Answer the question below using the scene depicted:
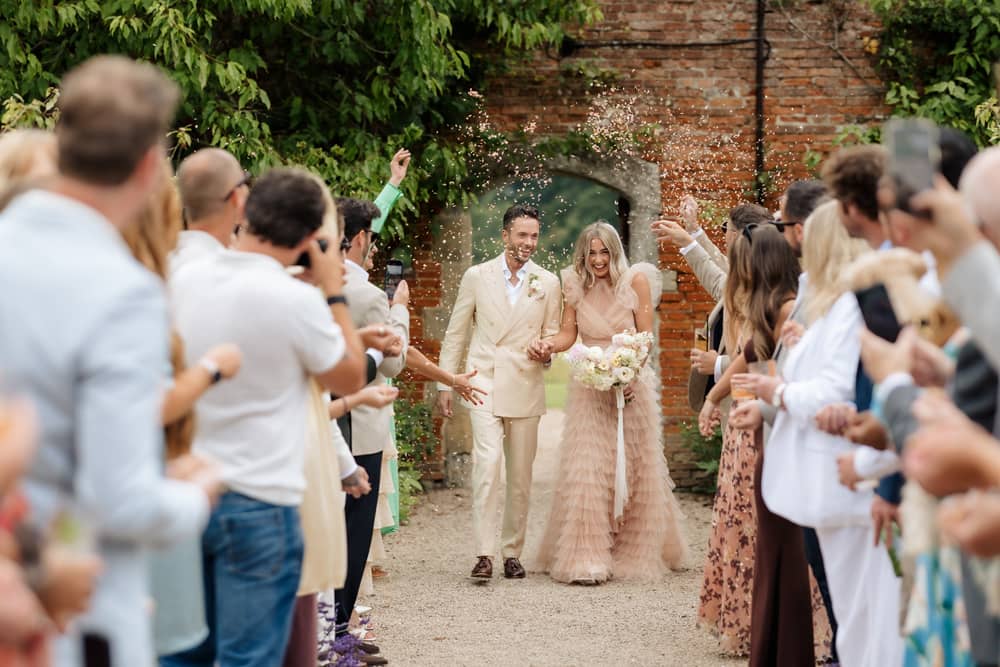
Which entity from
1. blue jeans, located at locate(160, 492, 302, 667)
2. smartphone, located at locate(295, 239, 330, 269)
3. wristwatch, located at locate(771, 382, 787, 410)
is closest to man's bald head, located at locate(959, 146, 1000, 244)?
wristwatch, located at locate(771, 382, 787, 410)

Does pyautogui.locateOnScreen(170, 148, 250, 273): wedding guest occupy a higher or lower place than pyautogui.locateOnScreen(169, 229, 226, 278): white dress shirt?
higher

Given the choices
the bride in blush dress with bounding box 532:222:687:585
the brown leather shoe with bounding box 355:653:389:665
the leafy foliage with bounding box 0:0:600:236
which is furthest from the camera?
the leafy foliage with bounding box 0:0:600:236

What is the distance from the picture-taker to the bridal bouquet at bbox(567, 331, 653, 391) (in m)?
7.55

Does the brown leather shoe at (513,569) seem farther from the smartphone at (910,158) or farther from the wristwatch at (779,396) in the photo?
the smartphone at (910,158)

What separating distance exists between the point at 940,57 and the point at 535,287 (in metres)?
4.96

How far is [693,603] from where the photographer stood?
709 cm

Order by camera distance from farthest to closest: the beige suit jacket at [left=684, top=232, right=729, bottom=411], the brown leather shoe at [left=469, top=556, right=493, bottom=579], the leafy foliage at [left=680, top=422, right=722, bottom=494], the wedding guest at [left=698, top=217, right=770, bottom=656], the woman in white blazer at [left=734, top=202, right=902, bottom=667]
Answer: the leafy foliage at [left=680, top=422, right=722, bottom=494], the brown leather shoe at [left=469, top=556, right=493, bottom=579], the beige suit jacket at [left=684, top=232, right=729, bottom=411], the wedding guest at [left=698, top=217, right=770, bottom=656], the woman in white blazer at [left=734, top=202, right=902, bottom=667]

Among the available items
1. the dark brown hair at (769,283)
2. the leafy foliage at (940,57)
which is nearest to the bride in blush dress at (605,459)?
the dark brown hair at (769,283)

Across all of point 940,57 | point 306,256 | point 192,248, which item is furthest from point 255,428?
point 940,57

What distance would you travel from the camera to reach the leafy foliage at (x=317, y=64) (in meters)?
9.01

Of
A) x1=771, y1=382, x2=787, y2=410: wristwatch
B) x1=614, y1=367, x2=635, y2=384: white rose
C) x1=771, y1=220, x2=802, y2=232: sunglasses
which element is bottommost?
x1=614, y1=367, x2=635, y2=384: white rose

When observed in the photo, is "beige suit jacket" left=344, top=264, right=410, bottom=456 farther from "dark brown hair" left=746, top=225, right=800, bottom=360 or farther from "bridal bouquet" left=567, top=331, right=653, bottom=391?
"bridal bouquet" left=567, top=331, right=653, bottom=391

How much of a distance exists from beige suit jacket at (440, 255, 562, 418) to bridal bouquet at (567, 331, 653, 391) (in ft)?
1.16

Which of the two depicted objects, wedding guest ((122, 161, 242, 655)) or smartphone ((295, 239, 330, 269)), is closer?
wedding guest ((122, 161, 242, 655))
